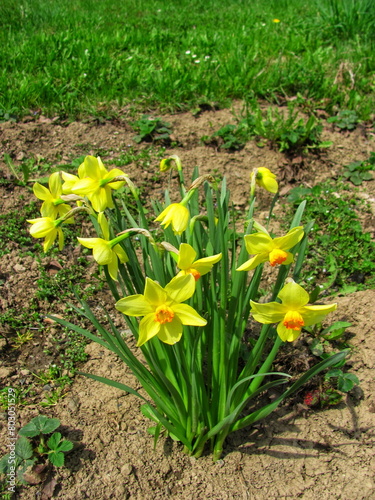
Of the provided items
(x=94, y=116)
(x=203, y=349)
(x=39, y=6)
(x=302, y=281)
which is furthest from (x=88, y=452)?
(x=39, y=6)

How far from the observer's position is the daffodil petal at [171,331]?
4.54 feet

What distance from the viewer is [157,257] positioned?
1487mm

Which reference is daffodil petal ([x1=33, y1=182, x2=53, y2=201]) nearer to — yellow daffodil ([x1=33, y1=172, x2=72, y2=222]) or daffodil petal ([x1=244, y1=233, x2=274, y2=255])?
yellow daffodil ([x1=33, y1=172, x2=72, y2=222])

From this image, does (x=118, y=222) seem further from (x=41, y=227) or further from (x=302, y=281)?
(x=302, y=281)

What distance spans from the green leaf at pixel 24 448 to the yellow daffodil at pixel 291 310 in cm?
108

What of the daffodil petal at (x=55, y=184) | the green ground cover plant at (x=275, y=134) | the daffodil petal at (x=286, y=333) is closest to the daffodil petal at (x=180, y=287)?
the daffodil petal at (x=286, y=333)

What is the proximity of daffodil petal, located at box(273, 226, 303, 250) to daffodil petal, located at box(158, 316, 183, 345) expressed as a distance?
0.39m

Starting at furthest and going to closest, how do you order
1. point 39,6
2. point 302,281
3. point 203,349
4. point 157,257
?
1. point 39,6
2. point 302,281
3. point 203,349
4. point 157,257

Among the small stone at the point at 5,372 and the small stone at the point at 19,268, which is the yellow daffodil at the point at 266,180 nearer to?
the small stone at the point at 5,372

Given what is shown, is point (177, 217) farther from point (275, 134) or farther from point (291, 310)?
point (275, 134)

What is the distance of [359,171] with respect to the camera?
11.5 feet

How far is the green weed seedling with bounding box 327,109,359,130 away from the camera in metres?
3.90

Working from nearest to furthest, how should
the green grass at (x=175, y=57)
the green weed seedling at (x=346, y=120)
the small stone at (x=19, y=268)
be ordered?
the small stone at (x=19, y=268)
the green weed seedling at (x=346, y=120)
the green grass at (x=175, y=57)

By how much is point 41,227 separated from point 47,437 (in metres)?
0.92
